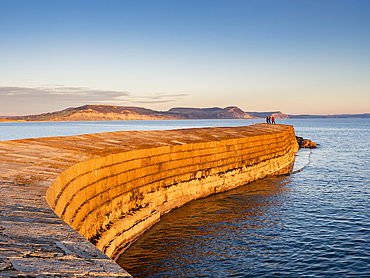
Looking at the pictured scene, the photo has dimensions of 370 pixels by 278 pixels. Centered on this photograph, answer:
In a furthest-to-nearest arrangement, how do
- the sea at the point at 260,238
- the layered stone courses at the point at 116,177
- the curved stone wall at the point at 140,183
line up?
1. the sea at the point at 260,238
2. the curved stone wall at the point at 140,183
3. the layered stone courses at the point at 116,177

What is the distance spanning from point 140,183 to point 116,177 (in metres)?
1.61

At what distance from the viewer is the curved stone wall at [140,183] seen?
860 cm

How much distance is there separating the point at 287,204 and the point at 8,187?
512 inches

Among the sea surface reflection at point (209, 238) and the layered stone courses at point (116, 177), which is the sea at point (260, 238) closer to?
the sea surface reflection at point (209, 238)

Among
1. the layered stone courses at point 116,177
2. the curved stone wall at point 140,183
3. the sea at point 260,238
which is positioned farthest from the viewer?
the sea at point 260,238

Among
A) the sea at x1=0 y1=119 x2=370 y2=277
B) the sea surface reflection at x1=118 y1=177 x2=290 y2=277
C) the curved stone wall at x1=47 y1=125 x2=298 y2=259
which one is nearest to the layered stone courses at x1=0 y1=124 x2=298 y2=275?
the curved stone wall at x1=47 y1=125 x2=298 y2=259

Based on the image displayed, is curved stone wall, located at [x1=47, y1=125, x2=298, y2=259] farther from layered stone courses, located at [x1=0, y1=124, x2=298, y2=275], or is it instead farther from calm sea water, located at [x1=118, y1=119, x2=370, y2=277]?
calm sea water, located at [x1=118, y1=119, x2=370, y2=277]

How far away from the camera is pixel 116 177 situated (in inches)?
449

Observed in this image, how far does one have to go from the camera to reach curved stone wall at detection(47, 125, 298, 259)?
8.60 meters

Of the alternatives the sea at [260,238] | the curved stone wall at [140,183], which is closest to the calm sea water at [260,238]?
the sea at [260,238]

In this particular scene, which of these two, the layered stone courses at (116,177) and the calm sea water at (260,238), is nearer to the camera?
the layered stone courses at (116,177)

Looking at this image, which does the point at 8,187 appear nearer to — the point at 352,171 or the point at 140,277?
the point at 140,277

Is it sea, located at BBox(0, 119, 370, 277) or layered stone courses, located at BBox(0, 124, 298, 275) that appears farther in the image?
sea, located at BBox(0, 119, 370, 277)

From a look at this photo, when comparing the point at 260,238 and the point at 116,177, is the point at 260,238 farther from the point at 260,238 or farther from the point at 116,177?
the point at 116,177
